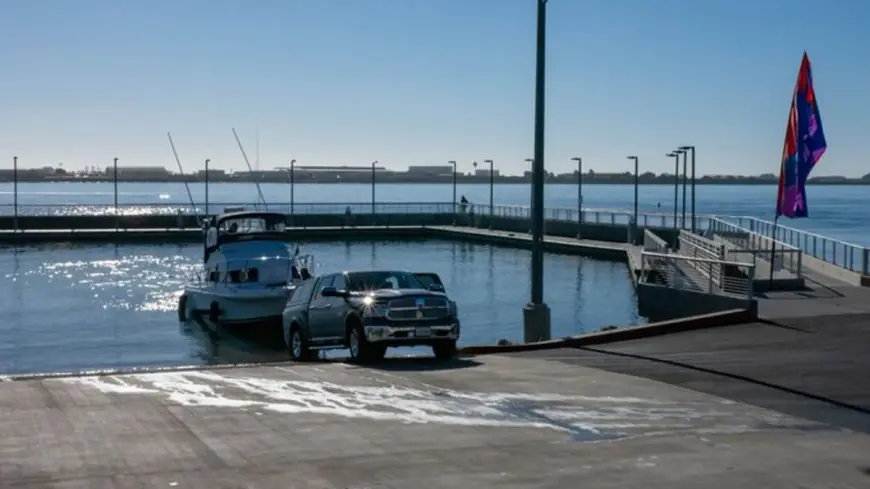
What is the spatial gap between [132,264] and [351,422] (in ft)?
165

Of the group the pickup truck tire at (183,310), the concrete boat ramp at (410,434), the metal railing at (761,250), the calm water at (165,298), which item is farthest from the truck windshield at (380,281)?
the pickup truck tire at (183,310)

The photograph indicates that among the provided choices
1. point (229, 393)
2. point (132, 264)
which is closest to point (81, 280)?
point (132, 264)

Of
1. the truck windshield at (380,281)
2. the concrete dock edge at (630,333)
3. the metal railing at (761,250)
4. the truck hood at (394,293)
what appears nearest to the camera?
the truck hood at (394,293)

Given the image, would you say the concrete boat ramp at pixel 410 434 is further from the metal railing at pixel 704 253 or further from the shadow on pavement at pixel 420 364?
the metal railing at pixel 704 253

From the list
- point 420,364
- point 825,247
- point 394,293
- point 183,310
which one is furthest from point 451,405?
point 825,247

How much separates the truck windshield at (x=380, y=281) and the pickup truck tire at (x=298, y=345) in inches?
64.1

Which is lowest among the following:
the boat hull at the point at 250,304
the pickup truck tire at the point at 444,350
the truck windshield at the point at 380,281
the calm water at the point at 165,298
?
the calm water at the point at 165,298

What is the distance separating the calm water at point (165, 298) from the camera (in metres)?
28.5

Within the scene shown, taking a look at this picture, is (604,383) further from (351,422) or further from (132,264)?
(132,264)

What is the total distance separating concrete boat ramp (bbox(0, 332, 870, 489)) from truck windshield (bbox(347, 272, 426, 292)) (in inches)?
151

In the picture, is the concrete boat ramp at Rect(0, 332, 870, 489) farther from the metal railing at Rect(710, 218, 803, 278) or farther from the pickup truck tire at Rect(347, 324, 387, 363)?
the metal railing at Rect(710, 218, 803, 278)

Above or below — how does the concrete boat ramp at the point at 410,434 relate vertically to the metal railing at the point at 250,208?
below

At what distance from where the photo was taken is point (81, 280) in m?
50.4

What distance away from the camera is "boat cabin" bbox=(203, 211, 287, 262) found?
37.4 meters
